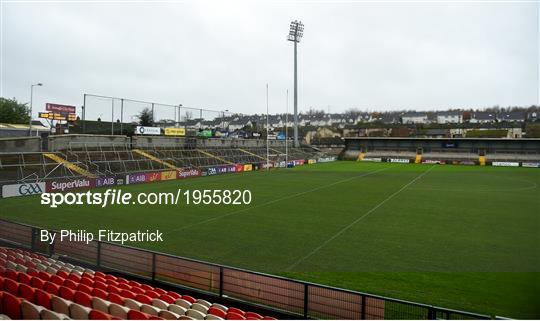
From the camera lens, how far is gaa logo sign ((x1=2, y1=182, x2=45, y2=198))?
27061 mm

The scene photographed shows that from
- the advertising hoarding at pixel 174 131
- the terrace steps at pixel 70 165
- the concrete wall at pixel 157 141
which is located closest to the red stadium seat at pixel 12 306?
the terrace steps at pixel 70 165

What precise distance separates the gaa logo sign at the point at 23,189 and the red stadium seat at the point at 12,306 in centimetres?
2435

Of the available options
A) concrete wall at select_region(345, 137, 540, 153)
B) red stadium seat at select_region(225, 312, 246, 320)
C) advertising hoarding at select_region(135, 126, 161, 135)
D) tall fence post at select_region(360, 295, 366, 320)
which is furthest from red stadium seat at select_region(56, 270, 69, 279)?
concrete wall at select_region(345, 137, 540, 153)

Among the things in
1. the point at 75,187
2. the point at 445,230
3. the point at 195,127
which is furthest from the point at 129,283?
the point at 195,127

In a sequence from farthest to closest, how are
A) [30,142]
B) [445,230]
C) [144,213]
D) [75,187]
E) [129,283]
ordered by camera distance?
1. [30,142]
2. [75,187]
3. [144,213]
4. [445,230]
5. [129,283]

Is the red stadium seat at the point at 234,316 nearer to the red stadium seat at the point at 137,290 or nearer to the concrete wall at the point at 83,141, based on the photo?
the red stadium seat at the point at 137,290

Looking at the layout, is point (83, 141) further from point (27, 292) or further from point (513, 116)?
point (513, 116)

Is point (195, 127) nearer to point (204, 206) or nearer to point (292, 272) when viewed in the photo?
point (204, 206)

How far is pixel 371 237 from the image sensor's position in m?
17.5

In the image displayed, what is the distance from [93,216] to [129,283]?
13263mm

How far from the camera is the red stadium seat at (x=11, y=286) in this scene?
7.67 metres

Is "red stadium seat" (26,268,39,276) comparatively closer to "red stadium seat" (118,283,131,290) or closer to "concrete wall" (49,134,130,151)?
"red stadium seat" (118,283,131,290)

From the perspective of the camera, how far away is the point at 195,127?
A: 62.8 meters

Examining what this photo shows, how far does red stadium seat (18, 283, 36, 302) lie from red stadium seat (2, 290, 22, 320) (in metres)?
0.55
